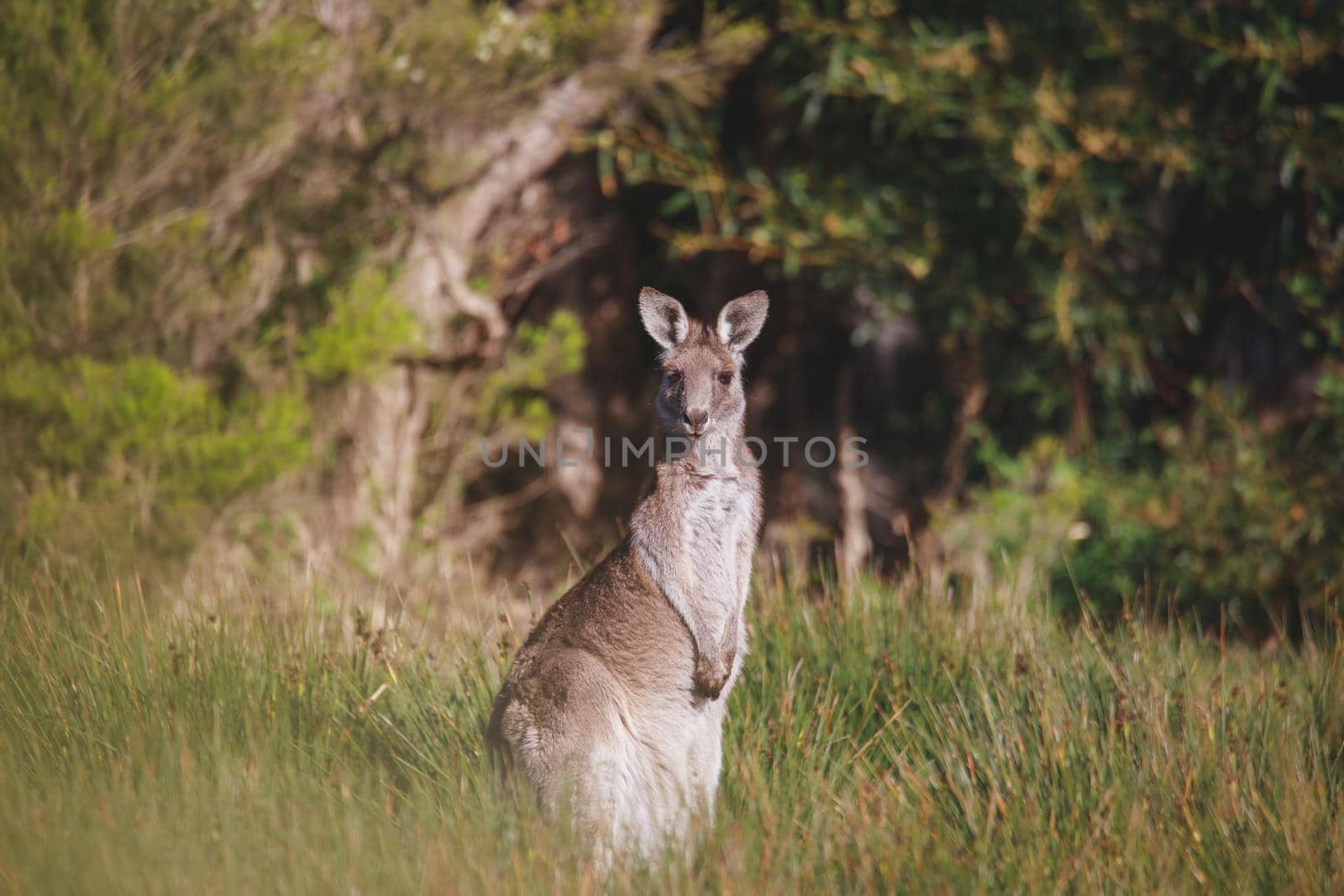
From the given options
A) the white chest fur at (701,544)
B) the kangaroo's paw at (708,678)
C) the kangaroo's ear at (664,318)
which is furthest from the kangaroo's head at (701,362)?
the kangaroo's paw at (708,678)

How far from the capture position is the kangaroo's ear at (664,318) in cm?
363

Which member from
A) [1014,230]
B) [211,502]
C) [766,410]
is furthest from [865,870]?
[766,410]

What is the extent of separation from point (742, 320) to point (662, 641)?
96 cm

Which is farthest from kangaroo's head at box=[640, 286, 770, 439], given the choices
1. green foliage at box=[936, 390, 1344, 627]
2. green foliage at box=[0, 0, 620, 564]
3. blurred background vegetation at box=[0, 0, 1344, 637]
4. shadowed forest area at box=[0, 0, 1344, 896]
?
green foliage at box=[936, 390, 1344, 627]

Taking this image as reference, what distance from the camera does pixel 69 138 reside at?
201 inches

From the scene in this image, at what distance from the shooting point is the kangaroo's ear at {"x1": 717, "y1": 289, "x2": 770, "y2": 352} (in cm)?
368

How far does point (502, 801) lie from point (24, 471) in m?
3.23

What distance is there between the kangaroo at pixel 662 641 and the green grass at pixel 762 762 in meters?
0.13

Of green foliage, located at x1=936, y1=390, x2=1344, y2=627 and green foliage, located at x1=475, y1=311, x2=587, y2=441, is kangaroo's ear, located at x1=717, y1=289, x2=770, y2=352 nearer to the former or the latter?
green foliage, located at x1=936, y1=390, x2=1344, y2=627

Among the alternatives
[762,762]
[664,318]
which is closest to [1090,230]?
[664,318]

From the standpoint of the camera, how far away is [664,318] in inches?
147

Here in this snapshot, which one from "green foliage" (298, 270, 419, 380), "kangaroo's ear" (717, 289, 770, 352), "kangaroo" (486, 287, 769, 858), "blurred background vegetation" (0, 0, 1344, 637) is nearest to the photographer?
"kangaroo" (486, 287, 769, 858)

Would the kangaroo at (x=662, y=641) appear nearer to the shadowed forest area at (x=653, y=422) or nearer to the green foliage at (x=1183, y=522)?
the shadowed forest area at (x=653, y=422)

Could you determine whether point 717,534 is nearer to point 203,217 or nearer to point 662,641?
point 662,641
